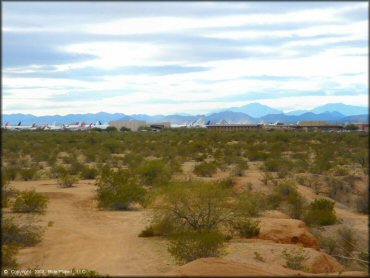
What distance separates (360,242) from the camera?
23062mm

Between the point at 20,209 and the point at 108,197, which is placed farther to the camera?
the point at 108,197

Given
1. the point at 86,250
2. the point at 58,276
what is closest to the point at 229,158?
the point at 86,250

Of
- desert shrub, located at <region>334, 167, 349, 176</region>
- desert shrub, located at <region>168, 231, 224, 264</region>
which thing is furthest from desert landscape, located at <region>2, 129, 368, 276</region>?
desert shrub, located at <region>334, 167, 349, 176</region>

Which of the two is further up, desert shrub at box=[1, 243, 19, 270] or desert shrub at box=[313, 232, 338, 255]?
desert shrub at box=[1, 243, 19, 270]

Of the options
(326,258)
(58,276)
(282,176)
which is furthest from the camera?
(282,176)

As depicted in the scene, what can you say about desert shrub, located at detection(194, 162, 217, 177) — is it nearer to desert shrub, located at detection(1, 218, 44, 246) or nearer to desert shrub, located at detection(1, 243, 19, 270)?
desert shrub, located at detection(1, 218, 44, 246)

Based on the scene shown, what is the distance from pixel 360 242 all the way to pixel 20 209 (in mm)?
16210

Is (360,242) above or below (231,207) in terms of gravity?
below

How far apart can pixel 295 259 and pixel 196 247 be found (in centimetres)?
319

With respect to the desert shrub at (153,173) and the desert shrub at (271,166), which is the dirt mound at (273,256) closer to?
the desert shrub at (153,173)

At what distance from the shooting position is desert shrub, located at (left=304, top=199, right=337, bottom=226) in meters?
25.9

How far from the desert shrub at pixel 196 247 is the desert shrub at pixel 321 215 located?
972 cm

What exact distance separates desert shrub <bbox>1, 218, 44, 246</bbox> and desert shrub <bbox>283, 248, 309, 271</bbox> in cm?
984

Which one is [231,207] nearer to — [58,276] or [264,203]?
[264,203]
